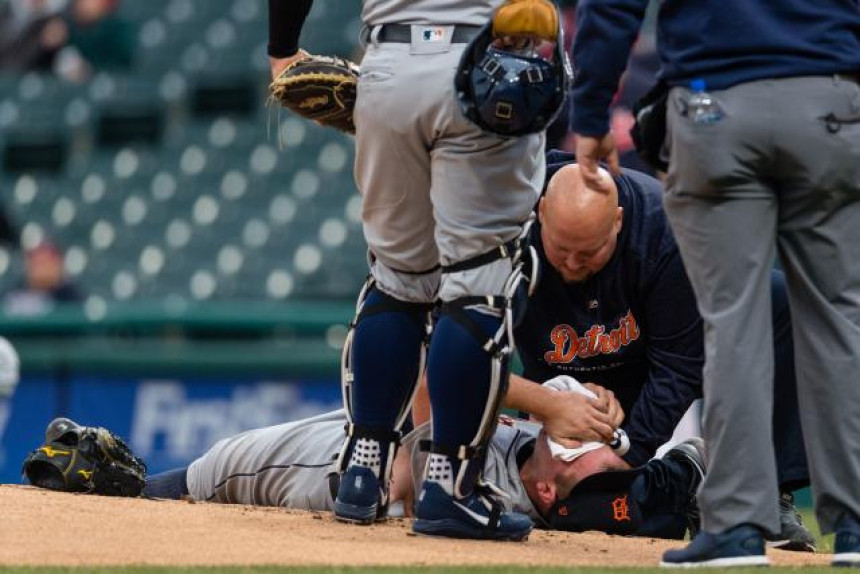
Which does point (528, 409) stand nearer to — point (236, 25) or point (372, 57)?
point (372, 57)

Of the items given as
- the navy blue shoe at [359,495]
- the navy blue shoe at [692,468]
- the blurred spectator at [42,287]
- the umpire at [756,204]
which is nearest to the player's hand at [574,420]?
the navy blue shoe at [692,468]

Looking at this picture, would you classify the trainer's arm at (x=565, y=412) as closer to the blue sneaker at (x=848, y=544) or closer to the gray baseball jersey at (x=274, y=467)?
the gray baseball jersey at (x=274, y=467)

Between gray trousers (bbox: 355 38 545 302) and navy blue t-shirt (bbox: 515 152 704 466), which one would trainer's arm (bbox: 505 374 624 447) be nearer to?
navy blue t-shirt (bbox: 515 152 704 466)

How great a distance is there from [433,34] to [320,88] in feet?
1.31

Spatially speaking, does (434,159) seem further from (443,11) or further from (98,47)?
(98,47)

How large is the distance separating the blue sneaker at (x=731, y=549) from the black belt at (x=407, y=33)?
124 cm

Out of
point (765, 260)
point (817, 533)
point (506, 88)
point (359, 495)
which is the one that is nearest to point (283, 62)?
point (506, 88)

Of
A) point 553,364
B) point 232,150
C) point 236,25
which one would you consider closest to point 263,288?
point 232,150

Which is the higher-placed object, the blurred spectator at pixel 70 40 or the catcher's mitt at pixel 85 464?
the catcher's mitt at pixel 85 464

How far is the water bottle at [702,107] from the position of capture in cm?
322

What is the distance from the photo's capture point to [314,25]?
40.2ft

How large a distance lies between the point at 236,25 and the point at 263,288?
306 centimetres

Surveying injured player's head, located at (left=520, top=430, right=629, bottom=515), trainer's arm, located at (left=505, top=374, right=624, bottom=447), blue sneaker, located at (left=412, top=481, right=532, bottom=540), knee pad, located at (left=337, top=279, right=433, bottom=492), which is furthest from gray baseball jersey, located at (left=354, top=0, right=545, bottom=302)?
injured player's head, located at (left=520, top=430, right=629, bottom=515)

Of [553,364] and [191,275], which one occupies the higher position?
[553,364]
